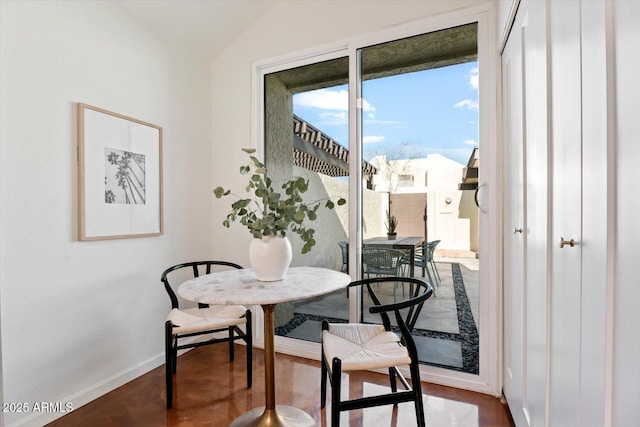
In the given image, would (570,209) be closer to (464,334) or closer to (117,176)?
(464,334)

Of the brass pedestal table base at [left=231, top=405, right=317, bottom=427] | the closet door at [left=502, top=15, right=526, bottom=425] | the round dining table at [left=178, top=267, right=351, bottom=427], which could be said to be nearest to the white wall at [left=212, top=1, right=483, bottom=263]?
the closet door at [left=502, top=15, right=526, bottom=425]

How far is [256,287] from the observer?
1721 millimetres

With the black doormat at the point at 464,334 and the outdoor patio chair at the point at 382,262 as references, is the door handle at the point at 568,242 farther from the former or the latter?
the outdoor patio chair at the point at 382,262

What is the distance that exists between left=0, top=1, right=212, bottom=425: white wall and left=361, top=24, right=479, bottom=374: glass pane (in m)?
1.55

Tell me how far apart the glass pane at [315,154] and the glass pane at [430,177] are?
21cm

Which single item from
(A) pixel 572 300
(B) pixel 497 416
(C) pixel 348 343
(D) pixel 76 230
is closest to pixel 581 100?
(A) pixel 572 300

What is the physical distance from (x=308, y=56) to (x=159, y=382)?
2.55m

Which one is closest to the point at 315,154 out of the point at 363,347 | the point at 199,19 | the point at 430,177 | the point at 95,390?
the point at 430,177

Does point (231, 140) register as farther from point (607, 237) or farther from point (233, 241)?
point (607, 237)

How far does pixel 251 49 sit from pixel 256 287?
210 cm

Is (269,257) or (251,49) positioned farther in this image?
(251,49)

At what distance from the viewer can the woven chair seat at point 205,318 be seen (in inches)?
79.0

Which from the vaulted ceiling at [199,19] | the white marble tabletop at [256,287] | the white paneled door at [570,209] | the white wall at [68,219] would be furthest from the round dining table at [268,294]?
the vaulted ceiling at [199,19]

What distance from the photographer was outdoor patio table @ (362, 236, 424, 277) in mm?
2410
